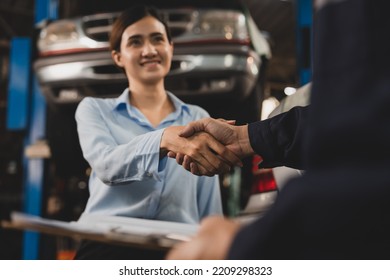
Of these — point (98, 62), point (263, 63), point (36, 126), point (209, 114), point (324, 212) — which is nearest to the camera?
point (324, 212)

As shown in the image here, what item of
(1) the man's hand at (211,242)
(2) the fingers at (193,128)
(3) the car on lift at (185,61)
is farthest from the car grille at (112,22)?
(1) the man's hand at (211,242)

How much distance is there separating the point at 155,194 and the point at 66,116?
38 cm

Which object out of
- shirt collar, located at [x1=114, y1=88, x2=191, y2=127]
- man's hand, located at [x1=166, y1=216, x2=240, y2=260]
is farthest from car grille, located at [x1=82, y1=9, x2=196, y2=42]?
man's hand, located at [x1=166, y1=216, x2=240, y2=260]

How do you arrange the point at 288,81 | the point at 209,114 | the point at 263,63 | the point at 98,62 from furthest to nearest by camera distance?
the point at 288,81 < the point at 263,63 < the point at 98,62 < the point at 209,114

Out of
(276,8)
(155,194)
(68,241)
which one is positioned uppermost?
(276,8)

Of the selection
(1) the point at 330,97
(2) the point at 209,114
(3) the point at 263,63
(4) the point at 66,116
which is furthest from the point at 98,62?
(1) the point at 330,97

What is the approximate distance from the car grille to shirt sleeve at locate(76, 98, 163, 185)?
0.24 meters

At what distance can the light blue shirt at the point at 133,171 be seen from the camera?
883 mm

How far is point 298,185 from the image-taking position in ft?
0.97

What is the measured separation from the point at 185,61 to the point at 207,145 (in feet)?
1.03

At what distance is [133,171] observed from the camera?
2.90 feet

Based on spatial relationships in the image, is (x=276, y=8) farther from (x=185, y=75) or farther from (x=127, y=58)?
(x=127, y=58)

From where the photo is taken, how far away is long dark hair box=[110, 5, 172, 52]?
98cm

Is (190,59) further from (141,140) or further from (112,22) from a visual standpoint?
(141,140)
